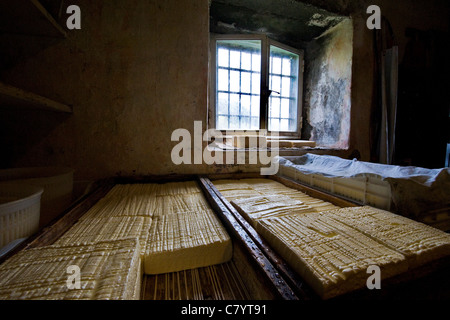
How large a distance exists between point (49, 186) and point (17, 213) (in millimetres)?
544

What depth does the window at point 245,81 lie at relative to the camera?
331 cm

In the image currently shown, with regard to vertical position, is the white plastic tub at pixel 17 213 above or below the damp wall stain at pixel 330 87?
below

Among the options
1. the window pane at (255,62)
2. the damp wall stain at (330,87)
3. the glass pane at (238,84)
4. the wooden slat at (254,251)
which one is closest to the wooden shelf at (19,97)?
the wooden slat at (254,251)

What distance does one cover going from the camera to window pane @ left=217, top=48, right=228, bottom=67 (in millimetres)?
3334

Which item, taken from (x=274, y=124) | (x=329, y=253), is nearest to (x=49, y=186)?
(x=329, y=253)

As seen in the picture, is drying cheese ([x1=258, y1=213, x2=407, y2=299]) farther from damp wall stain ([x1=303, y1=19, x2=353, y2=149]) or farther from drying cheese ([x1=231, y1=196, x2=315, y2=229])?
damp wall stain ([x1=303, y1=19, x2=353, y2=149])

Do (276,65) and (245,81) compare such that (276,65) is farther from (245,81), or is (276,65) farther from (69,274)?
(69,274)

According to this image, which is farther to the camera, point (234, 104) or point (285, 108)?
point (285, 108)

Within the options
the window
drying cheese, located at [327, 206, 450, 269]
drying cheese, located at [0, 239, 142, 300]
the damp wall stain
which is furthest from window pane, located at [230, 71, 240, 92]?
drying cheese, located at [0, 239, 142, 300]

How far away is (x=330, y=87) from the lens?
3.44m

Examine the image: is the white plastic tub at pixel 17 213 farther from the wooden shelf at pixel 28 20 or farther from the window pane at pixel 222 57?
the window pane at pixel 222 57

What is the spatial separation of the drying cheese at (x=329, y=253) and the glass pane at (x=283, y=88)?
2896mm
